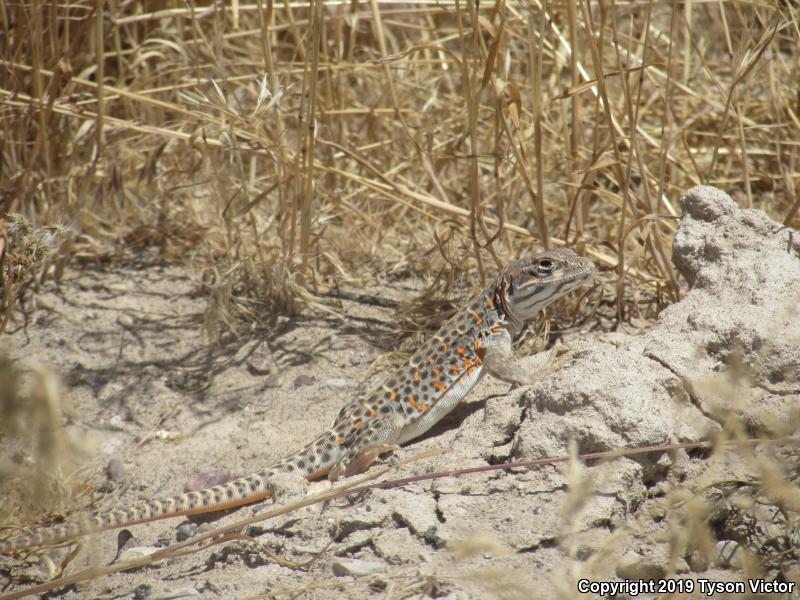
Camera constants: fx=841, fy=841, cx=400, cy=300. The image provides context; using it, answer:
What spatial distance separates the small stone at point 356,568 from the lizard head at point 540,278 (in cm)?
164

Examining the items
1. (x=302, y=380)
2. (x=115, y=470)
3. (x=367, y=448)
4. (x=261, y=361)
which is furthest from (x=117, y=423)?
(x=367, y=448)

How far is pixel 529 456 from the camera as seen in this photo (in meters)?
3.25

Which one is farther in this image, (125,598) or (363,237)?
(363,237)

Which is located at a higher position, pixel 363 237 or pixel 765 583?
pixel 363 237

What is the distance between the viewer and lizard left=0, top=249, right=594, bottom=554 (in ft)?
12.7

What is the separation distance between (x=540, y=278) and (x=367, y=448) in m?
1.17

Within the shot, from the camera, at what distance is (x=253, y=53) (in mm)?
6430

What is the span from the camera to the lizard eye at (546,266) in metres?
4.07

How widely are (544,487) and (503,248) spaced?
208 centimetres

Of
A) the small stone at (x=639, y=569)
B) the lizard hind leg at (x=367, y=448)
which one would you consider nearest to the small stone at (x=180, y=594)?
the lizard hind leg at (x=367, y=448)

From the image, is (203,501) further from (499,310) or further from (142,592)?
(499,310)

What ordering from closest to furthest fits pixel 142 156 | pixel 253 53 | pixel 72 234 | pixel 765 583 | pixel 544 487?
pixel 765 583 → pixel 544 487 → pixel 72 234 → pixel 142 156 → pixel 253 53

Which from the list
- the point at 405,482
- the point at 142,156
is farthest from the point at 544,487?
the point at 142,156

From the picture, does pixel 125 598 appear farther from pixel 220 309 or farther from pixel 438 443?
pixel 220 309
